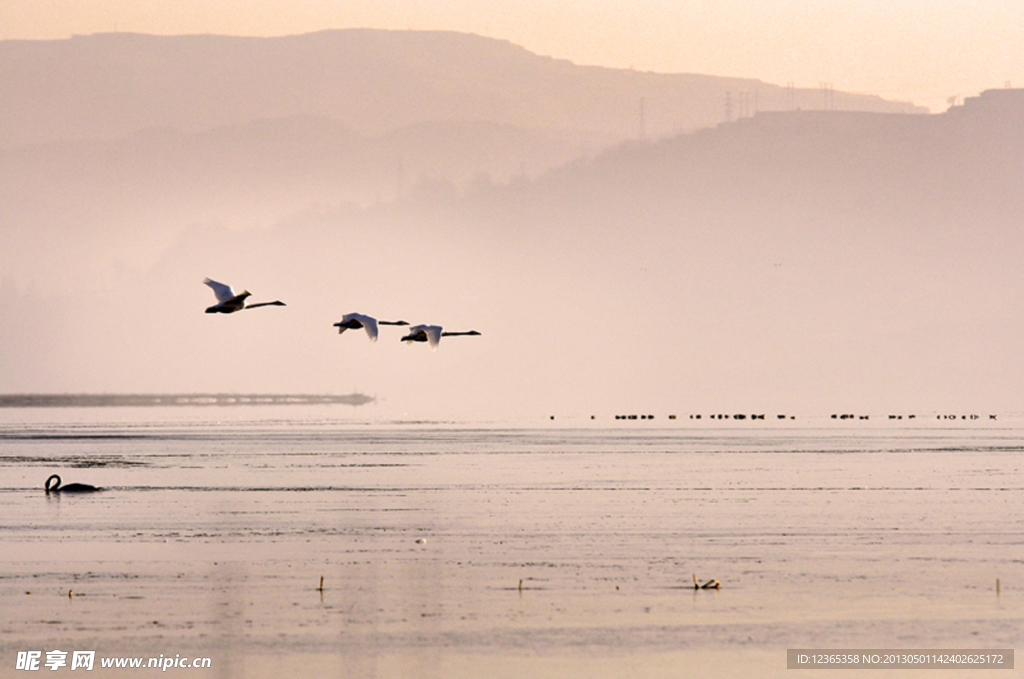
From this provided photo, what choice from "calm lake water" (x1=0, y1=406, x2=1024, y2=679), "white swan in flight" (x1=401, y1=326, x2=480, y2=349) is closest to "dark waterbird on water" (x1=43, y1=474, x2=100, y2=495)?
"calm lake water" (x1=0, y1=406, x2=1024, y2=679)

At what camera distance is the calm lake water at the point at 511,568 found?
1323 inches

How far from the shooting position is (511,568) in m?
45.1

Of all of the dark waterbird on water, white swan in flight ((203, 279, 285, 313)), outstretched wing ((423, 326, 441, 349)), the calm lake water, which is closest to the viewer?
the calm lake water

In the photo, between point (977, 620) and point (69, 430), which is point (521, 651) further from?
point (69, 430)

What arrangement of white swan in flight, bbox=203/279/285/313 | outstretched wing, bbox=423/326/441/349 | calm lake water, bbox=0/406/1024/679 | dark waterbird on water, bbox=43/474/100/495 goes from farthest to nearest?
dark waterbird on water, bbox=43/474/100/495 → outstretched wing, bbox=423/326/441/349 → white swan in flight, bbox=203/279/285/313 → calm lake water, bbox=0/406/1024/679

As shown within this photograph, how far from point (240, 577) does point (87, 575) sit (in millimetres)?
4390

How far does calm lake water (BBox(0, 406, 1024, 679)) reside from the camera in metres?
33.6

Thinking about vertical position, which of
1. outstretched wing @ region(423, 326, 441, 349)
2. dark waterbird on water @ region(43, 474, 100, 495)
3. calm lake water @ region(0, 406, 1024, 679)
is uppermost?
outstretched wing @ region(423, 326, 441, 349)

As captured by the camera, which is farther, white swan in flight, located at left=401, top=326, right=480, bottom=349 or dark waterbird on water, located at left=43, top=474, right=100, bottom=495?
dark waterbird on water, located at left=43, top=474, right=100, bottom=495

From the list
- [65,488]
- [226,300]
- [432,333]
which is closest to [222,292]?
[226,300]

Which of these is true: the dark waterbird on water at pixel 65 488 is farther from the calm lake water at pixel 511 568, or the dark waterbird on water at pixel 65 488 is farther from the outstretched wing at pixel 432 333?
the outstretched wing at pixel 432 333

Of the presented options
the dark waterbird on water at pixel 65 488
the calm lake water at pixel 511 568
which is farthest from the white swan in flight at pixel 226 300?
the dark waterbird on water at pixel 65 488

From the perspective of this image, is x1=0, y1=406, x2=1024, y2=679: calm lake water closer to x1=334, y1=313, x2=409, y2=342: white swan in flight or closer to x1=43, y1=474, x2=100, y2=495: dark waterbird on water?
x1=43, y1=474, x2=100, y2=495: dark waterbird on water

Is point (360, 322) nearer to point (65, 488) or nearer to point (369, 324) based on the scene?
point (369, 324)
